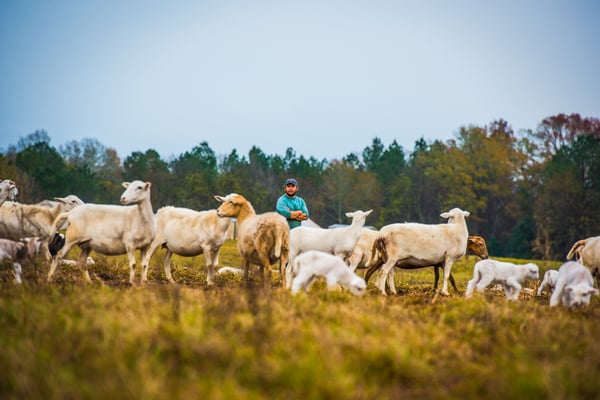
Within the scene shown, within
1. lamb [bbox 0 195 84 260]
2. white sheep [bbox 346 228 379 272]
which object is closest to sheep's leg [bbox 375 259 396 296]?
white sheep [bbox 346 228 379 272]

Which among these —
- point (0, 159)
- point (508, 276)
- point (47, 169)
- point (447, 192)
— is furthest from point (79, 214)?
point (447, 192)

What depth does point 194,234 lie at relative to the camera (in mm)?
14133

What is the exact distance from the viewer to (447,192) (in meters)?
70.5

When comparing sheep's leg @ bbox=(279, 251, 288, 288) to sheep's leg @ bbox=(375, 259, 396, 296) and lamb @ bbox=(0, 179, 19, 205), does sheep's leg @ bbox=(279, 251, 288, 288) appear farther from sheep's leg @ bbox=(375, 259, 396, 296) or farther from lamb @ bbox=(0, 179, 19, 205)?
lamb @ bbox=(0, 179, 19, 205)

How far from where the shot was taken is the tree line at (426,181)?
54375 mm

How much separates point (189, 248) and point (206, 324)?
7.62 metres

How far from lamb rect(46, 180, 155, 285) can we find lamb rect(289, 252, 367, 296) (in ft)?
13.5

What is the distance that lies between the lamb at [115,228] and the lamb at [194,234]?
163 cm

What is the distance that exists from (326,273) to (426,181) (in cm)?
6673

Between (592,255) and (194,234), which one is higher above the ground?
(194,234)

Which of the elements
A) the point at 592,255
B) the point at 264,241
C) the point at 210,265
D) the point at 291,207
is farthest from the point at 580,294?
the point at 210,265

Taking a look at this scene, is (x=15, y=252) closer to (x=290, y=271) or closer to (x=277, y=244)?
(x=277, y=244)

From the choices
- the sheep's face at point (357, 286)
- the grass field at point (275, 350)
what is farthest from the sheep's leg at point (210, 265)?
the sheep's face at point (357, 286)

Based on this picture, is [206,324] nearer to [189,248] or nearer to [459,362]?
[459,362]
